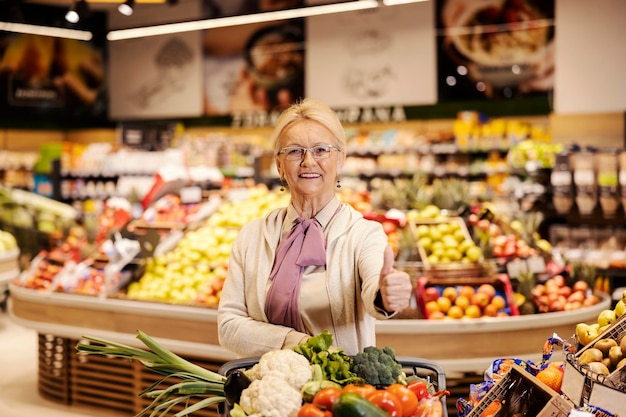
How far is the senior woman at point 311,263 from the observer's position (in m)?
2.29

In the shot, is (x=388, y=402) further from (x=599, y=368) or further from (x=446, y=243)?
(x=446, y=243)

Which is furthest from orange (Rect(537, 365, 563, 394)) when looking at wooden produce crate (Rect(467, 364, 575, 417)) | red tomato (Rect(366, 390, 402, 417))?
red tomato (Rect(366, 390, 402, 417))

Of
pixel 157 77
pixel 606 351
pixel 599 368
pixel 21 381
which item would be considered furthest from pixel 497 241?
pixel 157 77

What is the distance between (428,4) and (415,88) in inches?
47.5

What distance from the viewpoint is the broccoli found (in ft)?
5.80

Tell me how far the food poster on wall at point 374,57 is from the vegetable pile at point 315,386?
9.24 m

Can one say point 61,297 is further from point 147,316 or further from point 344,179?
point 344,179

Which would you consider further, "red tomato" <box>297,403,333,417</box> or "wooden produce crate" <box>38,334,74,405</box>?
"wooden produce crate" <box>38,334,74,405</box>

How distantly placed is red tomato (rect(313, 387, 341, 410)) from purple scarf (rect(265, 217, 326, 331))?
25.1 inches

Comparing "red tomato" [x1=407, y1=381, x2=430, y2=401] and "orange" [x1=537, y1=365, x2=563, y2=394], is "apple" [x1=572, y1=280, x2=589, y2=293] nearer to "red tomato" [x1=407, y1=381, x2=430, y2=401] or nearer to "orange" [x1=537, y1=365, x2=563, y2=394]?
"orange" [x1=537, y1=365, x2=563, y2=394]

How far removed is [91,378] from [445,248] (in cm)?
262

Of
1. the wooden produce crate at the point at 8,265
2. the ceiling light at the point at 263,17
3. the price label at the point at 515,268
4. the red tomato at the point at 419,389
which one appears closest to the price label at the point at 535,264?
the price label at the point at 515,268

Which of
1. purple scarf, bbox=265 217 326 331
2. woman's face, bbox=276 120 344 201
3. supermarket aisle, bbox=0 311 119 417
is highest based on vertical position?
woman's face, bbox=276 120 344 201

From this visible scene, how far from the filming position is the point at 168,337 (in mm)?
4773
